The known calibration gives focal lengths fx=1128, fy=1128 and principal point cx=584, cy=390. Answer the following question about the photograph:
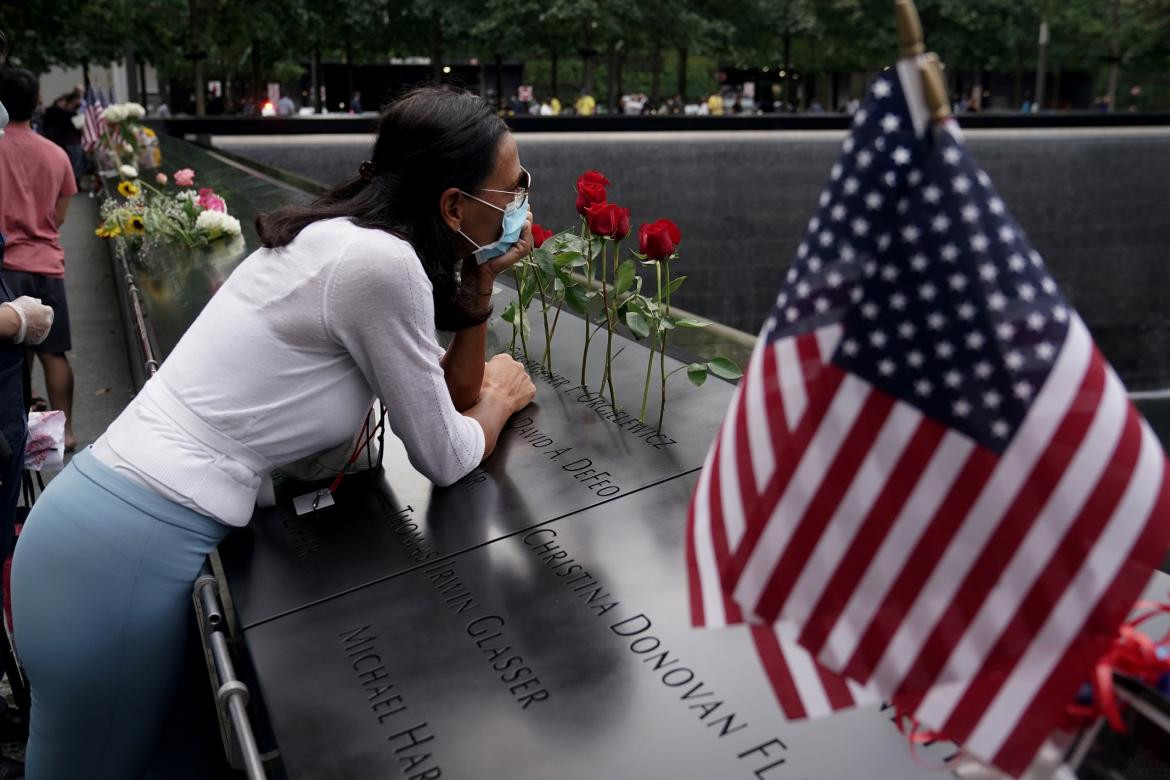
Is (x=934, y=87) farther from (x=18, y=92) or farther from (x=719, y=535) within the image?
(x=18, y=92)

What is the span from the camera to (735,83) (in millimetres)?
60812

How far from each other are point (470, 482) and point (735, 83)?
6102 cm

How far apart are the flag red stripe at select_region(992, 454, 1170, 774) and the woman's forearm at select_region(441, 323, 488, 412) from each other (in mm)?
1762

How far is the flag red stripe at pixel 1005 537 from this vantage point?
1.16 meters

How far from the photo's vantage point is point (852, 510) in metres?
1.29

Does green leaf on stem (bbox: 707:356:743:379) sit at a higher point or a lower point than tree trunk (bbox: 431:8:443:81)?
lower

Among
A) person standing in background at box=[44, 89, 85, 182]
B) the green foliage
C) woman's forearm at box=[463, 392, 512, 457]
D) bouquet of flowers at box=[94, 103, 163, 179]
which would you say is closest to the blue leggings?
woman's forearm at box=[463, 392, 512, 457]

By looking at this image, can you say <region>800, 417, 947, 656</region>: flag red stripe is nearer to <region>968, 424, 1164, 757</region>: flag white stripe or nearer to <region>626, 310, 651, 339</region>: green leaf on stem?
<region>968, 424, 1164, 757</region>: flag white stripe

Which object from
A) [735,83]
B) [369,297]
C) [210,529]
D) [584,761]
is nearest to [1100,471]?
[584,761]

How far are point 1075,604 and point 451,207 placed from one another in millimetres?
1530

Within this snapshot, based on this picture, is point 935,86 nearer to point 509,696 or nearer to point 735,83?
point 509,696

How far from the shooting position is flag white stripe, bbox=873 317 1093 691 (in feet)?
3.83

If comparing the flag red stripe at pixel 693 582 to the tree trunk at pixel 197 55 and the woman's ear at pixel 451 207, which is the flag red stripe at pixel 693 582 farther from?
the tree trunk at pixel 197 55

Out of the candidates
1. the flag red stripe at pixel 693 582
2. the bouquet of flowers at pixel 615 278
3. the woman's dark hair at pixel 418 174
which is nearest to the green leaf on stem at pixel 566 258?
the bouquet of flowers at pixel 615 278
